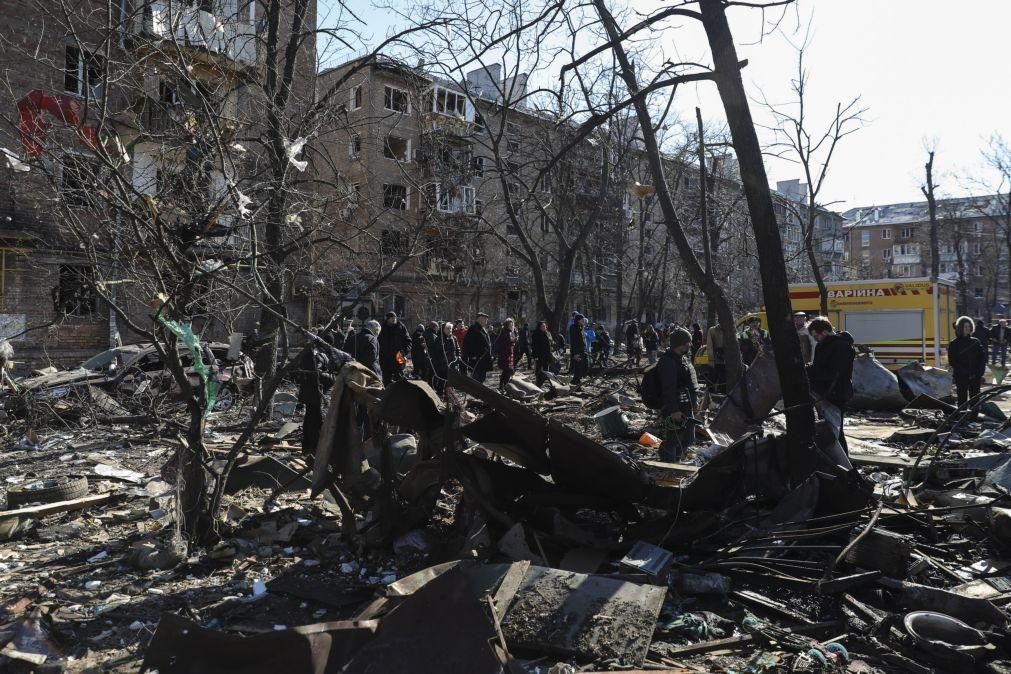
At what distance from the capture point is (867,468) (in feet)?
25.8

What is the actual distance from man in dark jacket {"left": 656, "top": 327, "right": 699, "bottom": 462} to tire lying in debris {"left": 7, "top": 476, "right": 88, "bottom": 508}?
230 inches

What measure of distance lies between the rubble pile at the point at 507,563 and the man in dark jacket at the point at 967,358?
→ 189 inches

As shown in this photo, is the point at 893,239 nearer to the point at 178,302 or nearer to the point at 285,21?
the point at 285,21

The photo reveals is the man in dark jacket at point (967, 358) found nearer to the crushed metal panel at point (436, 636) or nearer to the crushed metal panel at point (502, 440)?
the crushed metal panel at point (502, 440)

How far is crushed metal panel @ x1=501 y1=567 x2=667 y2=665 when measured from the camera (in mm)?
3695

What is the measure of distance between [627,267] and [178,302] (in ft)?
101

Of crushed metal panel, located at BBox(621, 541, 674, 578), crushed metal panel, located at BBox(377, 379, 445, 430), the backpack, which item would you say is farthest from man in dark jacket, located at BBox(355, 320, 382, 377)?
crushed metal panel, located at BBox(621, 541, 674, 578)

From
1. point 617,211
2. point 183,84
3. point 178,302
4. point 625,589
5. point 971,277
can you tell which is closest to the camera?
point 625,589

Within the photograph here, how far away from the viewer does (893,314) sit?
18688mm

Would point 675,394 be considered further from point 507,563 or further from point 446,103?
point 446,103

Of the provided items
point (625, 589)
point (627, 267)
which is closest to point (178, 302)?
point (625, 589)

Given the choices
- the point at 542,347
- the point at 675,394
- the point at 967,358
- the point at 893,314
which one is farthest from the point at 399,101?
the point at 893,314

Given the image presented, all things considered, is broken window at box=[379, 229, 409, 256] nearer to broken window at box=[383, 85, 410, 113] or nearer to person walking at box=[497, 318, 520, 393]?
broken window at box=[383, 85, 410, 113]

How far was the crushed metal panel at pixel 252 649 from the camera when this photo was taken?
3.18 metres
